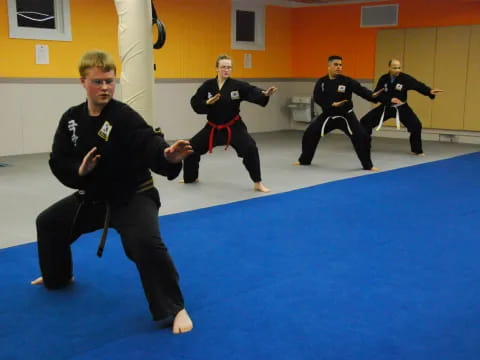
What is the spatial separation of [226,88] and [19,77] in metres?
3.57

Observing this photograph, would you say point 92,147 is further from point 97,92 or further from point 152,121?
point 152,121

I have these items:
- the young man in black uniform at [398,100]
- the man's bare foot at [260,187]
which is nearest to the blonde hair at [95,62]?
the man's bare foot at [260,187]

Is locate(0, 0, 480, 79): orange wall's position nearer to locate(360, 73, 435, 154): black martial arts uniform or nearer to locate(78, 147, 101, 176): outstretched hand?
locate(360, 73, 435, 154): black martial arts uniform

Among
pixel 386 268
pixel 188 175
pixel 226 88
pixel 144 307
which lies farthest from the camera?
pixel 188 175

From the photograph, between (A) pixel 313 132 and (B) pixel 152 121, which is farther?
(A) pixel 313 132

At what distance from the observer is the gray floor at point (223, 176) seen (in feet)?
16.1

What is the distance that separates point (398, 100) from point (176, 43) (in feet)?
12.2

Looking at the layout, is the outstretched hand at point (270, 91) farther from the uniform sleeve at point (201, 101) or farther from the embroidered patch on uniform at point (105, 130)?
the embroidered patch on uniform at point (105, 130)

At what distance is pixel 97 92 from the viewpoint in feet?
8.54

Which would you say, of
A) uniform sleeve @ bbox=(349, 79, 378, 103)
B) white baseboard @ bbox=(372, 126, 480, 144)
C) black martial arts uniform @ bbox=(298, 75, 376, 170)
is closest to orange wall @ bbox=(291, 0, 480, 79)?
white baseboard @ bbox=(372, 126, 480, 144)

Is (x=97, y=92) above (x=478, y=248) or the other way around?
above

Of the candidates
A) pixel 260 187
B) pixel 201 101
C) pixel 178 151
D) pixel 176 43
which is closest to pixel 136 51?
pixel 201 101

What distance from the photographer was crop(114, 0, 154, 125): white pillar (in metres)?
4.85

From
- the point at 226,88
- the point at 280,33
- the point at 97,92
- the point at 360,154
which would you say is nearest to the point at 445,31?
the point at 280,33
